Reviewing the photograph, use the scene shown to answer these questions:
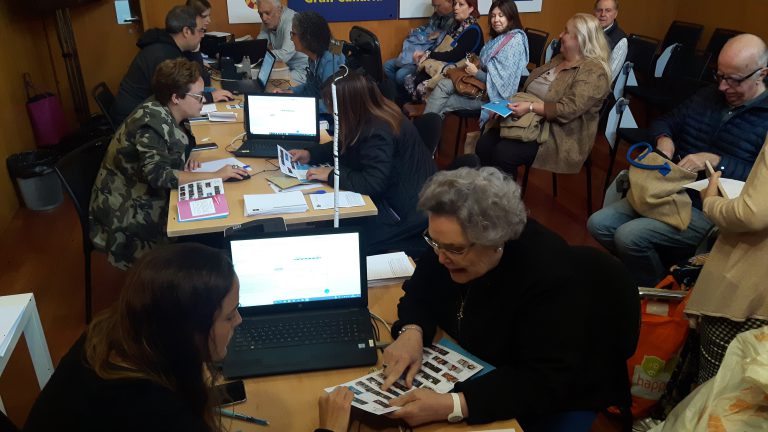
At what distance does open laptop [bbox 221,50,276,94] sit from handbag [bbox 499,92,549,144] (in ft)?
5.81

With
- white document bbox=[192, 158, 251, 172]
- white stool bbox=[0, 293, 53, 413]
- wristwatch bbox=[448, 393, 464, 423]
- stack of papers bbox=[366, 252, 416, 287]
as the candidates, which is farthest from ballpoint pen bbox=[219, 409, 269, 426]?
white document bbox=[192, 158, 251, 172]

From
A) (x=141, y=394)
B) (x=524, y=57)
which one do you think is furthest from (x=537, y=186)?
(x=141, y=394)

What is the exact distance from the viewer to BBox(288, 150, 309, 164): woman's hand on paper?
2863 mm

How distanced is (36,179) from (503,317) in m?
3.74

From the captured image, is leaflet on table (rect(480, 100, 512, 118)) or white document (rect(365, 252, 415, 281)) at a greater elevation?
leaflet on table (rect(480, 100, 512, 118))

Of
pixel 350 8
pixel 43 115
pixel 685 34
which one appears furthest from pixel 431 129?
pixel 685 34

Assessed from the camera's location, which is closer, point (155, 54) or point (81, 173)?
point (81, 173)

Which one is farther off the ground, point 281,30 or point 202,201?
point 281,30

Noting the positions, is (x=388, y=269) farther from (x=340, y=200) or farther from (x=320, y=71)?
(x=320, y=71)

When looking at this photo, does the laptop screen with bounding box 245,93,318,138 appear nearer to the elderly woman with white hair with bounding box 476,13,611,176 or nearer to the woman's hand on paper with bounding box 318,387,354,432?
the elderly woman with white hair with bounding box 476,13,611,176

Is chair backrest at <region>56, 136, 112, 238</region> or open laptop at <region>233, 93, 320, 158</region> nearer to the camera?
chair backrest at <region>56, 136, 112, 238</region>

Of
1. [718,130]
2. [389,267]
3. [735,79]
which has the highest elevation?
[735,79]

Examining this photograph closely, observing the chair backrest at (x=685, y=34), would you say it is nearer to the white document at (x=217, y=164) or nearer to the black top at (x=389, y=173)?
the black top at (x=389, y=173)

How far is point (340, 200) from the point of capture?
2.42 m
